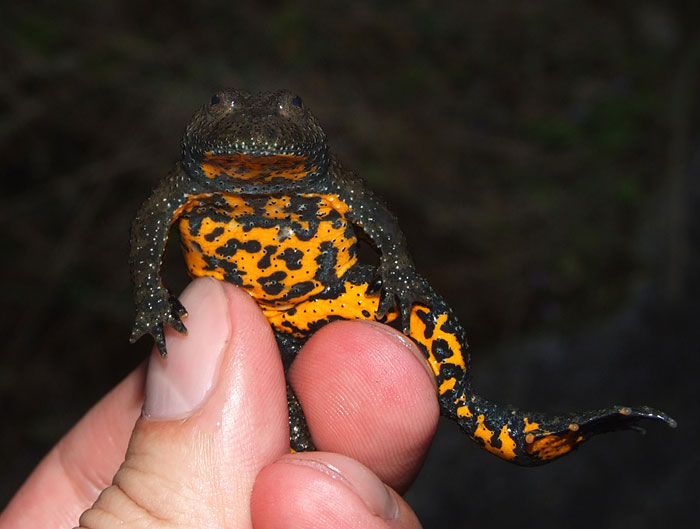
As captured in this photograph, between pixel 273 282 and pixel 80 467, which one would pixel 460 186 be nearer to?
pixel 273 282

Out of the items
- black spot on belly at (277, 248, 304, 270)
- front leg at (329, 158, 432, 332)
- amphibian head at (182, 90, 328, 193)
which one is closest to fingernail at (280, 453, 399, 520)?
front leg at (329, 158, 432, 332)

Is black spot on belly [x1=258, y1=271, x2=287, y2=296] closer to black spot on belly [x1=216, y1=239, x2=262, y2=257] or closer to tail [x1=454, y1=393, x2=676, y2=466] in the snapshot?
black spot on belly [x1=216, y1=239, x2=262, y2=257]

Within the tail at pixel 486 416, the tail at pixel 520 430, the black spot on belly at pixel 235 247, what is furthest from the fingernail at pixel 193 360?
the tail at pixel 520 430

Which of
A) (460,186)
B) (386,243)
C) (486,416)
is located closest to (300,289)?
(386,243)

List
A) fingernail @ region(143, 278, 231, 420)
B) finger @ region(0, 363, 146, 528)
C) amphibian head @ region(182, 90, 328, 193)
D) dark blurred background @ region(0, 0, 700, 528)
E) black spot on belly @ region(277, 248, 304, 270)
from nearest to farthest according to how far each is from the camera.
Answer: amphibian head @ region(182, 90, 328, 193) < fingernail @ region(143, 278, 231, 420) < black spot on belly @ region(277, 248, 304, 270) < finger @ region(0, 363, 146, 528) < dark blurred background @ region(0, 0, 700, 528)

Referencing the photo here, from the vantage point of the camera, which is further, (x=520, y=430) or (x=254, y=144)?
(x=520, y=430)

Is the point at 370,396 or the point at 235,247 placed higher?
the point at 235,247
